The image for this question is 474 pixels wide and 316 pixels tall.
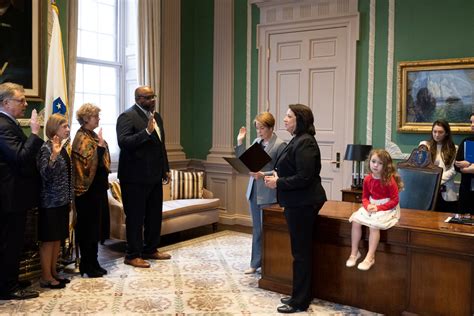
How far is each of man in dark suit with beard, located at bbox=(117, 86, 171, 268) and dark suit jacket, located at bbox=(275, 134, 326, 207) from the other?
152 cm

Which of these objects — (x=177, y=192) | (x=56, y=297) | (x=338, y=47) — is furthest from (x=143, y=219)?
(x=338, y=47)

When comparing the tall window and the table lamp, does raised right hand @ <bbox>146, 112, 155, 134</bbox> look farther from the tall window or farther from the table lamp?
the table lamp

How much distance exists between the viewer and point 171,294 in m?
4.18

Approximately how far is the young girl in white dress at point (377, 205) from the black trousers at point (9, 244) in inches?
97.5

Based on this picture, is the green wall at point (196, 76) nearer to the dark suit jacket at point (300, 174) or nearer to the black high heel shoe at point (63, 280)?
the black high heel shoe at point (63, 280)

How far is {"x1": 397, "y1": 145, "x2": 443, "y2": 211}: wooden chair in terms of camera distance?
186 inches

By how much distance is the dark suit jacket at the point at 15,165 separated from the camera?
3814mm

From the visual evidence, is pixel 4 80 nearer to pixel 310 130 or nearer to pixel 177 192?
pixel 177 192

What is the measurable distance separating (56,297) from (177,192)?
2638 millimetres

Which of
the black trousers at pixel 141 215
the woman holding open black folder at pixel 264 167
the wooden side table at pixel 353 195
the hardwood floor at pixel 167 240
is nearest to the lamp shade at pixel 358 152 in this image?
the wooden side table at pixel 353 195

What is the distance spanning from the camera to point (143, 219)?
495 cm

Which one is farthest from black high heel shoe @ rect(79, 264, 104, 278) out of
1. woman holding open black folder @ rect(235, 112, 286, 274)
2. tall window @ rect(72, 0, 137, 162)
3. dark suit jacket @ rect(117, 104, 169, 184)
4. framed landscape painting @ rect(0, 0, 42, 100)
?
tall window @ rect(72, 0, 137, 162)

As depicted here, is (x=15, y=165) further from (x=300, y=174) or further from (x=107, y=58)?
(x=107, y=58)

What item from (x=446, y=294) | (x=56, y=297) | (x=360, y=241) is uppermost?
(x=360, y=241)
